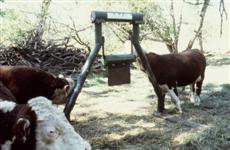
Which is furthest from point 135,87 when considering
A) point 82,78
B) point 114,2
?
point 114,2

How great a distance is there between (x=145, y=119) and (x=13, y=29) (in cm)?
867

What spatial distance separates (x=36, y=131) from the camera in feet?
8.80

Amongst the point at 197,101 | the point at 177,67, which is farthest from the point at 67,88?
the point at 197,101

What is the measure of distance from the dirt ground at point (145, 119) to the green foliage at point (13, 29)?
4.29 meters

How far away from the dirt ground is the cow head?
364cm

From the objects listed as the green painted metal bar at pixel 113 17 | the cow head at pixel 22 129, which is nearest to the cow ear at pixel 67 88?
the green painted metal bar at pixel 113 17

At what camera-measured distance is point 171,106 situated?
873 centimetres

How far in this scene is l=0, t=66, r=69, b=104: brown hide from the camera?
629cm

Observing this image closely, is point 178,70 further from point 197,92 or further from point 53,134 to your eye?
point 53,134

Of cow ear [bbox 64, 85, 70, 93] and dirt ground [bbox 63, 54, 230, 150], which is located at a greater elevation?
cow ear [bbox 64, 85, 70, 93]

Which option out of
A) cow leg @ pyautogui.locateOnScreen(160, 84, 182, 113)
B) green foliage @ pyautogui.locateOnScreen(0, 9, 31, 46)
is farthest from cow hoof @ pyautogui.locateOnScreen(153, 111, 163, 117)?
green foliage @ pyautogui.locateOnScreen(0, 9, 31, 46)

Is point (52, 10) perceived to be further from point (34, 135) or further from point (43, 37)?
point (34, 135)

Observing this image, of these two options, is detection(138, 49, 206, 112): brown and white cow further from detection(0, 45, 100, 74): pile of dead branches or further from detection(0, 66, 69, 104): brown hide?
detection(0, 45, 100, 74): pile of dead branches

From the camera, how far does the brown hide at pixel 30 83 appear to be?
20.6 ft
